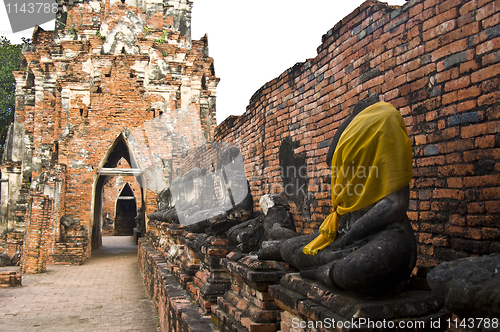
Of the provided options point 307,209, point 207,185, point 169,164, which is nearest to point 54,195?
point 169,164

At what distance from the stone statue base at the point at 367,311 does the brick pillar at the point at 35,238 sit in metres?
9.51

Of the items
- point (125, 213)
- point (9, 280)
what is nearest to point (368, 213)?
point (9, 280)

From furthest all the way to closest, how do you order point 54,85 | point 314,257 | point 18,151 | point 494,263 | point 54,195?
point 18,151
point 54,85
point 54,195
point 314,257
point 494,263

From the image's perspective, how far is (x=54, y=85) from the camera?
601 inches

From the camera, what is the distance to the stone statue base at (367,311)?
167 cm

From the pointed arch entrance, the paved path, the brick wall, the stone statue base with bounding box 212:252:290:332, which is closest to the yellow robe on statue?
the stone statue base with bounding box 212:252:290:332

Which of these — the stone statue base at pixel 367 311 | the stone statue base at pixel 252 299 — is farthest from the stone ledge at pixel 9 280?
the stone statue base at pixel 367 311

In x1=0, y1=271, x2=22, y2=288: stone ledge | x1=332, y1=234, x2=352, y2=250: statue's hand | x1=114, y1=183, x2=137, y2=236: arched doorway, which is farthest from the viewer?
x1=114, y1=183, x2=137, y2=236: arched doorway

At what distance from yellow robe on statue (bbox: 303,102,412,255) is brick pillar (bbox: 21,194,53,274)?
938 centimetres

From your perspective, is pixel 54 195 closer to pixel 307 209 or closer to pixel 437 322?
pixel 307 209

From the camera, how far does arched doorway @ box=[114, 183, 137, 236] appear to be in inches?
1010

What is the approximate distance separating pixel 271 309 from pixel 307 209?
1.91 m

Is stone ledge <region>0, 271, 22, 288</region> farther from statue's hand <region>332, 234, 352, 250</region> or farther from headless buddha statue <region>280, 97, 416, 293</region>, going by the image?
statue's hand <region>332, 234, 352, 250</region>

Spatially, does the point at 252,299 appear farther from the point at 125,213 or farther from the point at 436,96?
the point at 125,213
